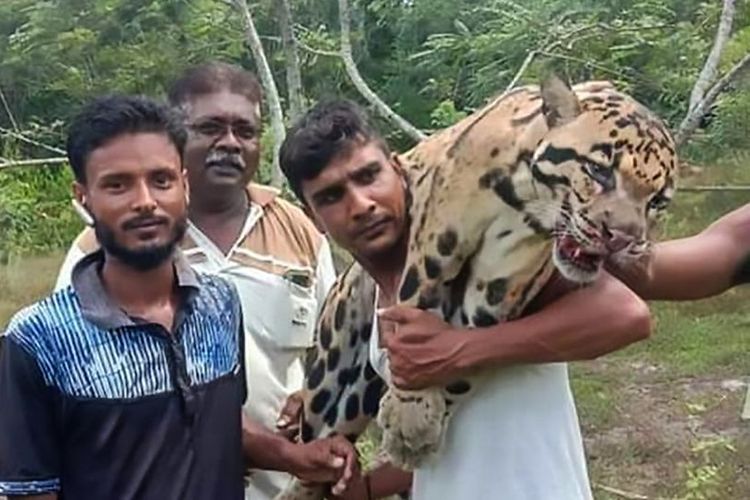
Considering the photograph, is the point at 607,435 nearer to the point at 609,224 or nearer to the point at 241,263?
the point at 241,263

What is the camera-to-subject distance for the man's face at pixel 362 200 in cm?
190

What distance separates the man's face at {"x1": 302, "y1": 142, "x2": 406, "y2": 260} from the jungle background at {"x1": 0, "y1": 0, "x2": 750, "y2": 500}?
183 centimetres

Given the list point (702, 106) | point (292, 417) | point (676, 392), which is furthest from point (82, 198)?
point (676, 392)

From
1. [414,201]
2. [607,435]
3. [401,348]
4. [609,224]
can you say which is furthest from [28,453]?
[607,435]

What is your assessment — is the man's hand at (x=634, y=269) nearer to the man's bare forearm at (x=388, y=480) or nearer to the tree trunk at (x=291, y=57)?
the man's bare forearm at (x=388, y=480)

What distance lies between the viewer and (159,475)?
1.86 metres

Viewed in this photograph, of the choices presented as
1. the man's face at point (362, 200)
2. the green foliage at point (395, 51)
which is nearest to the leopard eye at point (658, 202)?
the man's face at point (362, 200)

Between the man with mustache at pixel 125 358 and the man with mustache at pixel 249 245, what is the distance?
43 centimetres

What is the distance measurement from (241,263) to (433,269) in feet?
2.19

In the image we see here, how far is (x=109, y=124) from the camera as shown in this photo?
1905mm

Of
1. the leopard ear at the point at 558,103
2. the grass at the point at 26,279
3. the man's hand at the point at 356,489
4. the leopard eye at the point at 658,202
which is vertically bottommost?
the grass at the point at 26,279

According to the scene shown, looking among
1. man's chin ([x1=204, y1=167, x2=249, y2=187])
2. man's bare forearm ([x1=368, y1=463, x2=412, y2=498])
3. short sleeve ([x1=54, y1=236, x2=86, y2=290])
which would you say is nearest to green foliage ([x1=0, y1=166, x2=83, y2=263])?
man's chin ([x1=204, y1=167, x2=249, y2=187])

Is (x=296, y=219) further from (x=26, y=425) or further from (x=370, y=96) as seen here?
(x=370, y=96)

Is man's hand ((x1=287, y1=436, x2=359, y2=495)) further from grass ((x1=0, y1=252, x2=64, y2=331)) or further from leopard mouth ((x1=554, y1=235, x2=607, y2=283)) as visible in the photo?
grass ((x1=0, y1=252, x2=64, y2=331))
